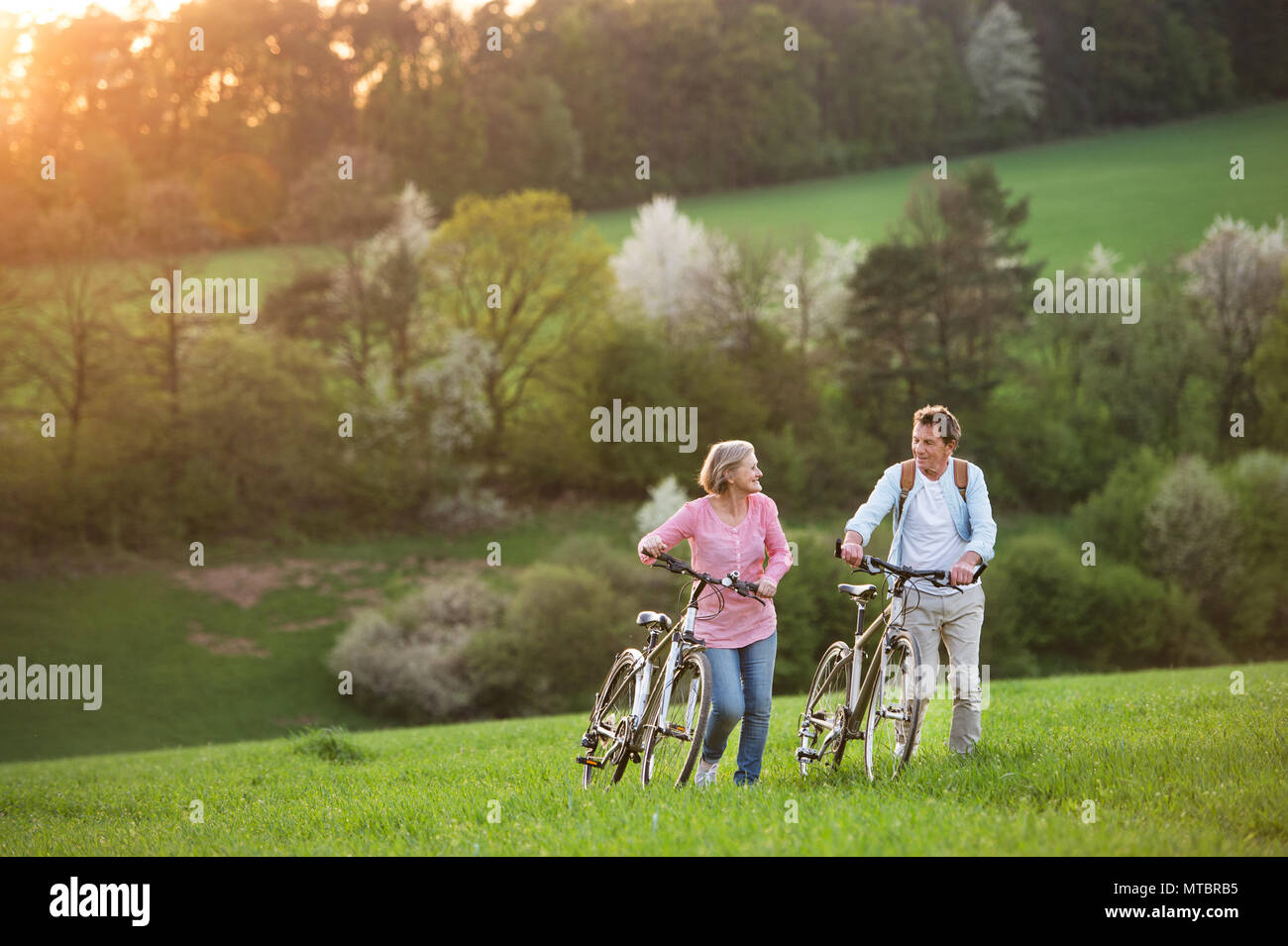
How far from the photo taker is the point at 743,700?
738 centimetres

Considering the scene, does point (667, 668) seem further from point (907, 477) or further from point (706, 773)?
point (907, 477)

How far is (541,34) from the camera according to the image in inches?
3258

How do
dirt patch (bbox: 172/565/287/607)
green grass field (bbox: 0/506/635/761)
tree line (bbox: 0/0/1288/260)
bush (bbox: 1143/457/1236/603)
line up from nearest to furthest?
green grass field (bbox: 0/506/635/761), dirt patch (bbox: 172/565/287/607), bush (bbox: 1143/457/1236/603), tree line (bbox: 0/0/1288/260)

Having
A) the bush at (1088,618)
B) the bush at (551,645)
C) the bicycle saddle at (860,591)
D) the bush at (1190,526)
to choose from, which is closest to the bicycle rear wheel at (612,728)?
the bicycle saddle at (860,591)

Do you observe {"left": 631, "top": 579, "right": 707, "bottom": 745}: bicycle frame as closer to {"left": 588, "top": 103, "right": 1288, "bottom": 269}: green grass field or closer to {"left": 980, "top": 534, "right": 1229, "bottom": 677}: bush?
{"left": 980, "top": 534, "right": 1229, "bottom": 677}: bush

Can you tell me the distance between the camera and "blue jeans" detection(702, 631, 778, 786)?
726cm

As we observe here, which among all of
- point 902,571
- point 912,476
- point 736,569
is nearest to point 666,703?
point 736,569

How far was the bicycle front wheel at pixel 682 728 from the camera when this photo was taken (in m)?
7.11

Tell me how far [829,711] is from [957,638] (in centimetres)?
111

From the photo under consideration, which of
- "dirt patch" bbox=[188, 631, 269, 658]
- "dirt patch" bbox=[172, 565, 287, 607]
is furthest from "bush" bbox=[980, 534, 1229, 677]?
"dirt patch" bbox=[172, 565, 287, 607]

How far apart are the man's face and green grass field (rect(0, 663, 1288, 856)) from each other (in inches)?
76.9

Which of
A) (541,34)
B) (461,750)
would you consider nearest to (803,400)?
(541,34)

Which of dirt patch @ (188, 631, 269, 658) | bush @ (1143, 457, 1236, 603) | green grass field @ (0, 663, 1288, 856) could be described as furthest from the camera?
bush @ (1143, 457, 1236, 603)

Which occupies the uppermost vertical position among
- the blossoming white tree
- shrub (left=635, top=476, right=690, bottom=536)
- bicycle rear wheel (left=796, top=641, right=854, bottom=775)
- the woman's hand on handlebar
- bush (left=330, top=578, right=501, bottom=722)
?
the blossoming white tree
